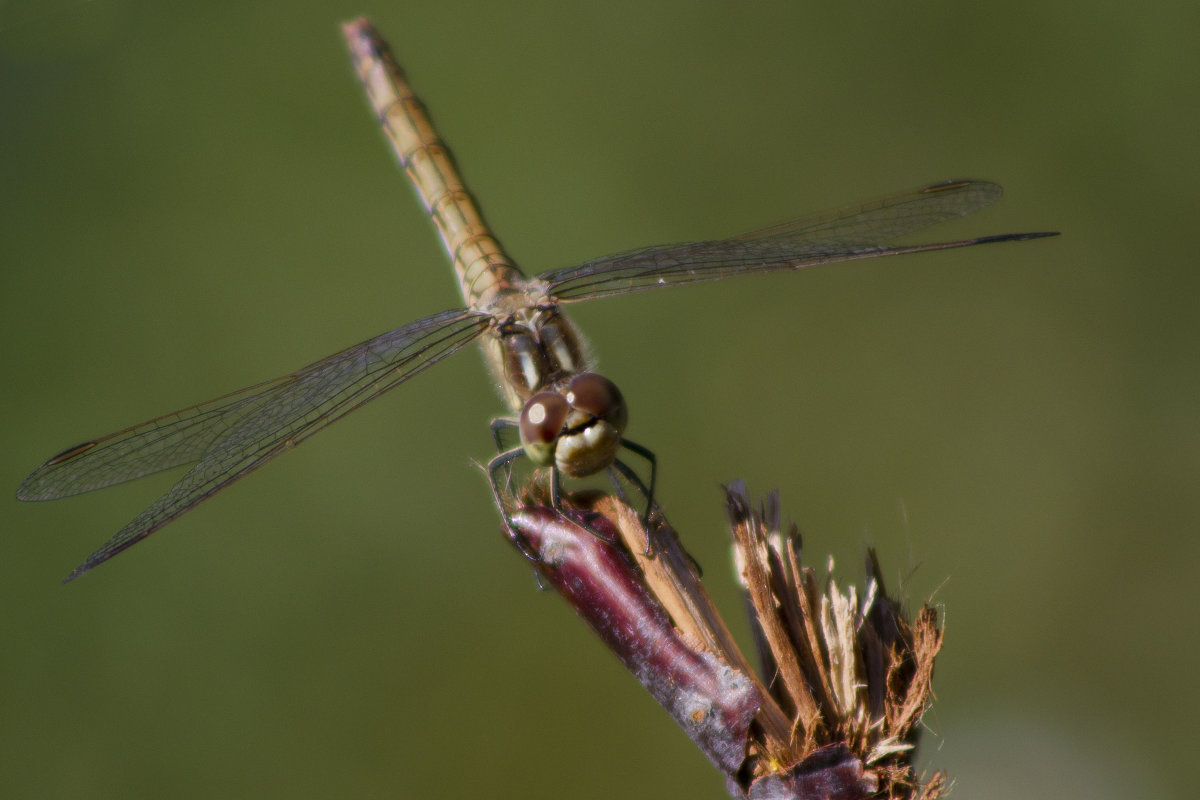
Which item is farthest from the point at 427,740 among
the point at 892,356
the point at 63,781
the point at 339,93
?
the point at 339,93

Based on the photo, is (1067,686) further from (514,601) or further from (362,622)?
(362,622)

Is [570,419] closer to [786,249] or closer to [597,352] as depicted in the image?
[786,249]

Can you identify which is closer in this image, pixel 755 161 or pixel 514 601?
pixel 514 601

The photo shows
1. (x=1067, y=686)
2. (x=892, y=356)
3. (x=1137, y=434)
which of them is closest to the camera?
(x=1067, y=686)

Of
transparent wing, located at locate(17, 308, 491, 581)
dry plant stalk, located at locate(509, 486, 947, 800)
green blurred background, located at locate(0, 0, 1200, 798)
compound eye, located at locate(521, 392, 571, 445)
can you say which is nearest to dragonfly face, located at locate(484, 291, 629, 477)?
compound eye, located at locate(521, 392, 571, 445)

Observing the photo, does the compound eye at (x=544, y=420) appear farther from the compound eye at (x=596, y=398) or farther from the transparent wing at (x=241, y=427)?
the transparent wing at (x=241, y=427)
